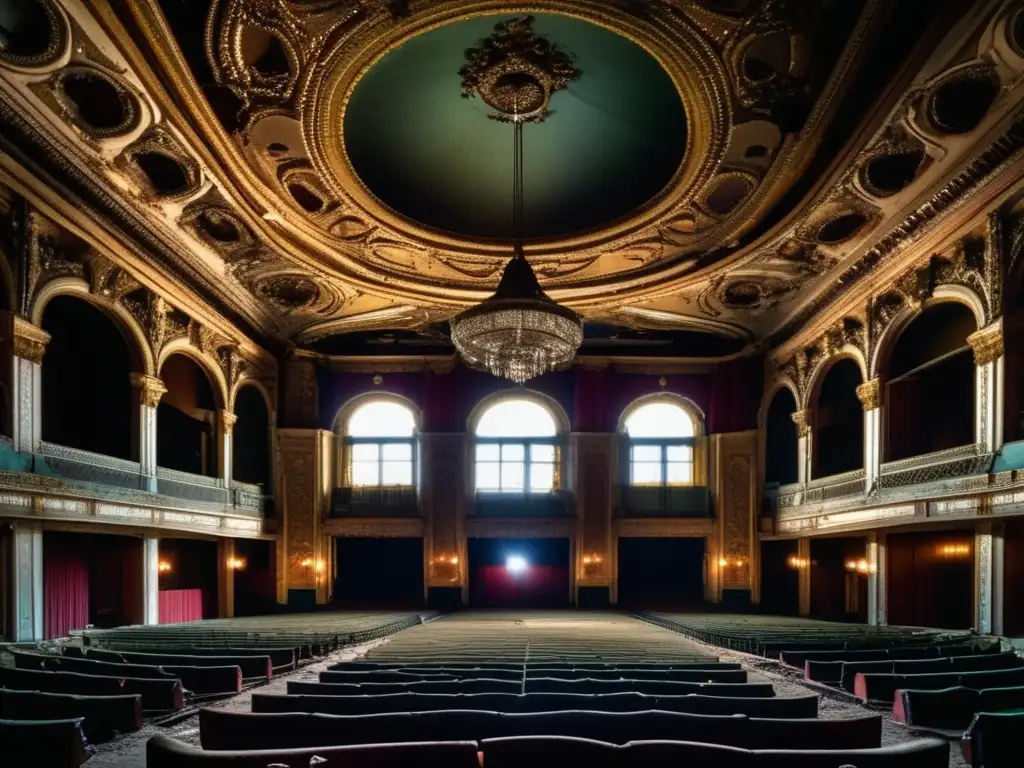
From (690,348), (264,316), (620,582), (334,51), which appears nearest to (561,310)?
(334,51)

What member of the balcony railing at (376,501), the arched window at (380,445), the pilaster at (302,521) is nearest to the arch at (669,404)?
the arched window at (380,445)

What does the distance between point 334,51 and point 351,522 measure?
543 inches

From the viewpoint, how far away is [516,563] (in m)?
22.0

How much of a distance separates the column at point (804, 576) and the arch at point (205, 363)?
13785mm

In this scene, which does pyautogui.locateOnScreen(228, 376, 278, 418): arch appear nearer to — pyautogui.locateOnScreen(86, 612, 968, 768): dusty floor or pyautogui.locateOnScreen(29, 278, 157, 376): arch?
pyautogui.locateOnScreen(29, 278, 157, 376): arch

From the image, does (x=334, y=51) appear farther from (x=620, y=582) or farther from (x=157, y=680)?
(x=620, y=582)

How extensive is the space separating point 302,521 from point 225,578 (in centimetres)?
276

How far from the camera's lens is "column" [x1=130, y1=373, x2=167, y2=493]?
1357 cm

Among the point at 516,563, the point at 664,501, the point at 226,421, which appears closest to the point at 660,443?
the point at 664,501

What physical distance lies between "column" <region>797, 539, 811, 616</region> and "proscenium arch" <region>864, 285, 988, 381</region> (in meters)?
5.43

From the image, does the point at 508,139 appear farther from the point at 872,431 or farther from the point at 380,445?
the point at 380,445

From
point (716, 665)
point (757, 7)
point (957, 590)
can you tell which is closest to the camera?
point (716, 665)

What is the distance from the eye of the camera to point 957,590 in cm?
1505

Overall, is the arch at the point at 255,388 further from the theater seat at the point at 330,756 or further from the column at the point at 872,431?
the theater seat at the point at 330,756
